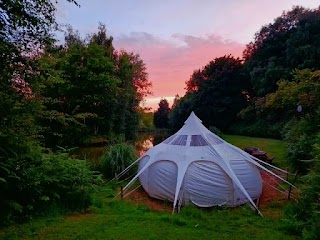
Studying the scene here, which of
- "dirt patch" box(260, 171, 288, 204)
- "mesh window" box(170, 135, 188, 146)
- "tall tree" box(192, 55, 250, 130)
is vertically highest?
"tall tree" box(192, 55, 250, 130)

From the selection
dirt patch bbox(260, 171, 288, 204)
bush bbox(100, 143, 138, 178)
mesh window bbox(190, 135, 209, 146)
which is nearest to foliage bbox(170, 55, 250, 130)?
dirt patch bbox(260, 171, 288, 204)

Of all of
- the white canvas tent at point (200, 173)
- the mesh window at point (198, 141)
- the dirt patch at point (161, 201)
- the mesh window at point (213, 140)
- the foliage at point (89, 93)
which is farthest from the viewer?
the foliage at point (89, 93)

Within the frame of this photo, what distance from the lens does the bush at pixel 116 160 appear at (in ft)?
42.5

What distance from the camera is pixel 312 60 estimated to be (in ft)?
81.2

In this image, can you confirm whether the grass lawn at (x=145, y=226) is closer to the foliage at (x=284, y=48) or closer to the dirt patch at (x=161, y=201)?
the dirt patch at (x=161, y=201)

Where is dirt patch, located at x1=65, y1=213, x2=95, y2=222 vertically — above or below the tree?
below

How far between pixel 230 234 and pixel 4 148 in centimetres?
556

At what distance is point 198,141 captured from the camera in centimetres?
1048

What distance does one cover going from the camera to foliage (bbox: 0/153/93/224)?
621 centimetres

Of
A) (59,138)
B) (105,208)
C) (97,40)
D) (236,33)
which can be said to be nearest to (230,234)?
(105,208)

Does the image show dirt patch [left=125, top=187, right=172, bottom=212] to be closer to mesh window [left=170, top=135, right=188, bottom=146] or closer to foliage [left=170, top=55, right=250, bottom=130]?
mesh window [left=170, top=135, right=188, bottom=146]

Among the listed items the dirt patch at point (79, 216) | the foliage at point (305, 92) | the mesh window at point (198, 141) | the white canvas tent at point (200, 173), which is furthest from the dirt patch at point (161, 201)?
the foliage at point (305, 92)

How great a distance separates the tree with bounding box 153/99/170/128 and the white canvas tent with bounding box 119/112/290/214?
1591 inches

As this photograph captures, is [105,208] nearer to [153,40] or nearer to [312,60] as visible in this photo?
[153,40]
